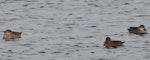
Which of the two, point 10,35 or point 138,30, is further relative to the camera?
point 138,30

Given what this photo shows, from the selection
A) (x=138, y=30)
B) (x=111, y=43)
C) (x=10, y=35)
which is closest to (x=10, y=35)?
(x=10, y=35)

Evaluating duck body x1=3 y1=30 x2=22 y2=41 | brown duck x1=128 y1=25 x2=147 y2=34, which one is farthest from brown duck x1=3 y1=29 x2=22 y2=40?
brown duck x1=128 y1=25 x2=147 y2=34

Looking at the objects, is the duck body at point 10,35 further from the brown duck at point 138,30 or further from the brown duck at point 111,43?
the brown duck at point 138,30

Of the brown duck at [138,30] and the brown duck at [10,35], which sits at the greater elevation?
the brown duck at [10,35]

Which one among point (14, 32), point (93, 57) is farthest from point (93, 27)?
point (93, 57)

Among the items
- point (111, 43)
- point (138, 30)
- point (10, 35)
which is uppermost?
point (10, 35)

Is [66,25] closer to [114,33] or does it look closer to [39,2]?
[114,33]

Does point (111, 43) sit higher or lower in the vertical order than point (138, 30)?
higher

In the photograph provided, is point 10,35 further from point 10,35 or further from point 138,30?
point 138,30

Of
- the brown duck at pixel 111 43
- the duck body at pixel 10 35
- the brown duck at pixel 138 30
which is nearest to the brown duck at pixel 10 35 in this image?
the duck body at pixel 10 35

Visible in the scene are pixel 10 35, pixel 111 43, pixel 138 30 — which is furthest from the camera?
pixel 138 30

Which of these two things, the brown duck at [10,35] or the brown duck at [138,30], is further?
the brown duck at [138,30]

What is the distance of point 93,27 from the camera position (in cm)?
3034

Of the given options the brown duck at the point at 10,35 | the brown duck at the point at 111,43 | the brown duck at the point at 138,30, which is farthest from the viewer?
the brown duck at the point at 138,30
